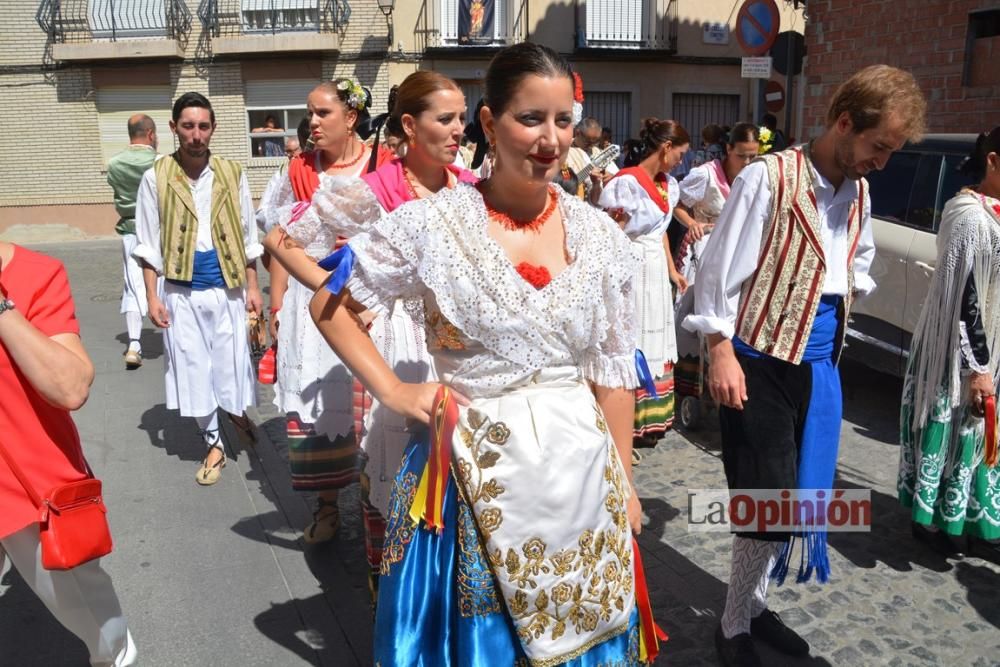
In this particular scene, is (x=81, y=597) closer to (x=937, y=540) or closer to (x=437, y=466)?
(x=437, y=466)

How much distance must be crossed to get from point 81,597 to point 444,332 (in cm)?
133

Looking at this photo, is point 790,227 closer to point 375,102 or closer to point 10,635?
point 10,635

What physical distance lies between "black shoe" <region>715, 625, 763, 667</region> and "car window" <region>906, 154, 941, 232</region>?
3735 mm

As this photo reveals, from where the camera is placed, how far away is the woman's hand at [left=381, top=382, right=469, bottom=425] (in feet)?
6.82

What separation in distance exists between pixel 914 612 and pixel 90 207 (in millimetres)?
19631

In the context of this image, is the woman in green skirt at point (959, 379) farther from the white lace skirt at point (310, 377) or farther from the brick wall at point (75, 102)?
the brick wall at point (75, 102)

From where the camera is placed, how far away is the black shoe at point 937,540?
159 inches

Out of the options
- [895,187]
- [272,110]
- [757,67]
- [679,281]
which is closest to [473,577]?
[679,281]

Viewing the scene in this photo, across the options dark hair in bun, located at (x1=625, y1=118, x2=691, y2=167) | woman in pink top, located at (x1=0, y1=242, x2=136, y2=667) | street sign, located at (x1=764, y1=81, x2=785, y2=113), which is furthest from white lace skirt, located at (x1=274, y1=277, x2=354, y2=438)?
street sign, located at (x1=764, y1=81, x2=785, y2=113)

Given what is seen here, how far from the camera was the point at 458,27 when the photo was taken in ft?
65.3

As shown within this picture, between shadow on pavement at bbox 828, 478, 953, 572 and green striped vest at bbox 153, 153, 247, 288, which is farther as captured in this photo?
green striped vest at bbox 153, 153, 247, 288

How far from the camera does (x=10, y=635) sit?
11.1 feet

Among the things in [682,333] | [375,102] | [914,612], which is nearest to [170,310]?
[682,333]

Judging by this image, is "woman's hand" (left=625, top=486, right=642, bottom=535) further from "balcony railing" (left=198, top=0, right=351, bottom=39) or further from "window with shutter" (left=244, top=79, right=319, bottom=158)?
"balcony railing" (left=198, top=0, right=351, bottom=39)
